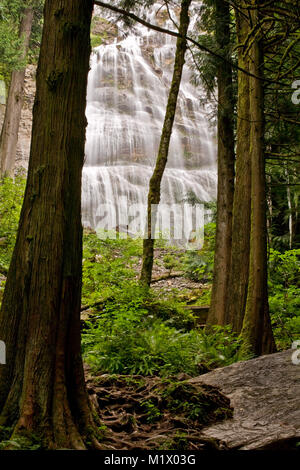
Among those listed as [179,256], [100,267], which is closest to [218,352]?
[100,267]

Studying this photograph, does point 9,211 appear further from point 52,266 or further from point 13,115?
point 52,266

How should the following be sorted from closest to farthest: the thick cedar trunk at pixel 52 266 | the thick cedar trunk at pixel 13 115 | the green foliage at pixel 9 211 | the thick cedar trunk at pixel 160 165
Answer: the thick cedar trunk at pixel 52 266, the thick cedar trunk at pixel 160 165, the green foliage at pixel 9 211, the thick cedar trunk at pixel 13 115

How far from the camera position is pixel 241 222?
796 cm

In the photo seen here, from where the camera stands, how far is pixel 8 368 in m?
3.05

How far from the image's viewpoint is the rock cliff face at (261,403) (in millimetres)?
3320

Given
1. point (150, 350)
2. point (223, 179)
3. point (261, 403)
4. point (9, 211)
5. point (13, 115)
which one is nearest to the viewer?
point (261, 403)

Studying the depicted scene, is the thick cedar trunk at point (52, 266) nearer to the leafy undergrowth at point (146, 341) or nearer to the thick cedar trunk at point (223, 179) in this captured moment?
the leafy undergrowth at point (146, 341)

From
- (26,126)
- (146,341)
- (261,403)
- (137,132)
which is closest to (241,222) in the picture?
(146,341)

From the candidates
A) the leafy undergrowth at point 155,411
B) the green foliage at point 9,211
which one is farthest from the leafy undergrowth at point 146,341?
the green foliage at point 9,211

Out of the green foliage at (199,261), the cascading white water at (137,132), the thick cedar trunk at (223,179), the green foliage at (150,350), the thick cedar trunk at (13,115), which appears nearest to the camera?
the green foliage at (150,350)

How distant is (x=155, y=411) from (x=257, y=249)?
3765 millimetres

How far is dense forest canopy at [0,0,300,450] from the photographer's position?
3.07 metres

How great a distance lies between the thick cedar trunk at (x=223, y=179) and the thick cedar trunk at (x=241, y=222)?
1.10 metres

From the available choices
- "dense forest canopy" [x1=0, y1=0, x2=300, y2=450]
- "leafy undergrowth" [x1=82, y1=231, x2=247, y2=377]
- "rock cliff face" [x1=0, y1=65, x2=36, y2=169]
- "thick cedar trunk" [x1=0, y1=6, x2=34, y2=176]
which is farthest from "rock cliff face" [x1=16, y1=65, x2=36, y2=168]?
"leafy undergrowth" [x1=82, y1=231, x2=247, y2=377]
